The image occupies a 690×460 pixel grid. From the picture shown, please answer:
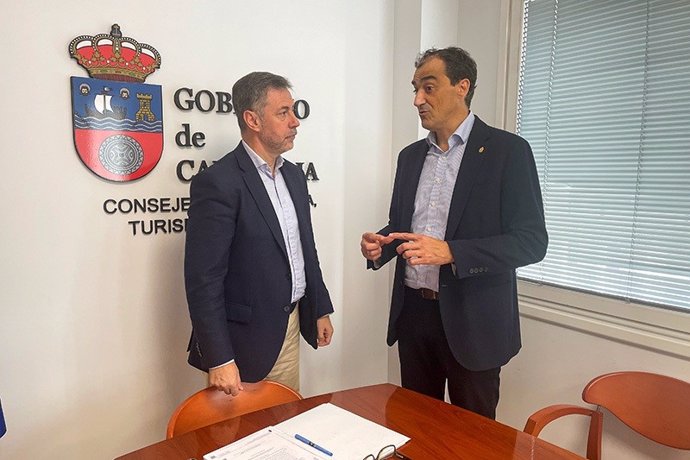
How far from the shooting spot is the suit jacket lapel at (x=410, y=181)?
74.5 inches

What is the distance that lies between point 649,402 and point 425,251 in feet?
3.33

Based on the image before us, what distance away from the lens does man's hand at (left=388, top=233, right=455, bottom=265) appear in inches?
59.2

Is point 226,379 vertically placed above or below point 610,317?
below

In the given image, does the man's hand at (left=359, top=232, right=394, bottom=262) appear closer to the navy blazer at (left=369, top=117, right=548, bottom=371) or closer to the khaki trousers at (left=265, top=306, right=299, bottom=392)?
the navy blazer at (left=369, top=117, right=548, bottom=371)

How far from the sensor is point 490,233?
168 centimetres

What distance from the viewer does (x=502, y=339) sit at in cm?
168

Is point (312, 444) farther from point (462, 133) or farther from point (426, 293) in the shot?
point (462, 133)

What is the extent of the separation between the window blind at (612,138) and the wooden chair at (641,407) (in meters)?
0.33

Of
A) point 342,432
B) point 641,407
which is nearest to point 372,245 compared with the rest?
point 342,432

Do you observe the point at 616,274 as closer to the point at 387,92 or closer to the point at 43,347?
the point at 387,92

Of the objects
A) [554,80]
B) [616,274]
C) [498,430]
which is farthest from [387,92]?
[498,430]

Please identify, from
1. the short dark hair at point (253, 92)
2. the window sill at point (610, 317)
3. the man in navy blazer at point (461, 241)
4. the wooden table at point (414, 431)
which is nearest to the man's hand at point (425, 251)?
the man in navy blazer at point (461, 241)

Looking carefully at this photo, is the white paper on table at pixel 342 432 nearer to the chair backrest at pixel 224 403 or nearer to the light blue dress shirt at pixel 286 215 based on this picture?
the chair backrest at pixel 224 403

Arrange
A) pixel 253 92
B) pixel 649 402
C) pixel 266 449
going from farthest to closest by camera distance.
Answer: pixel 253 92, pixel 649 402, pixel 266 449
